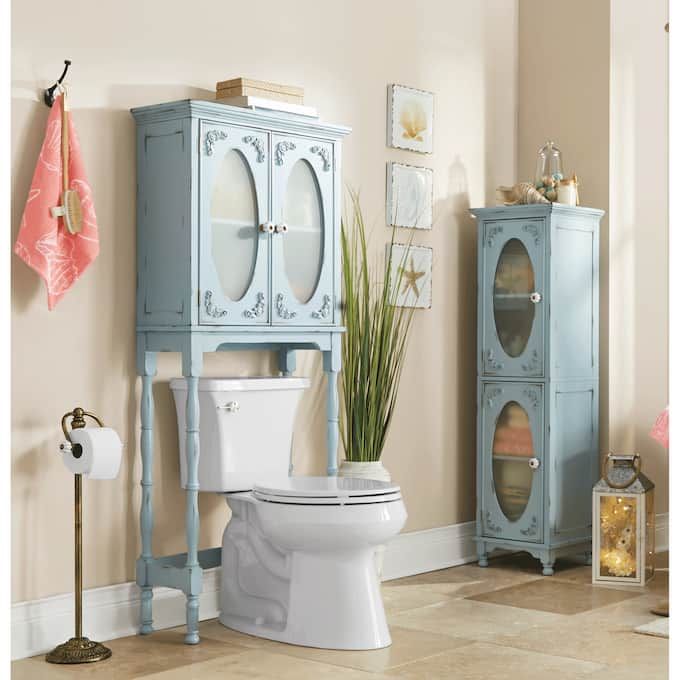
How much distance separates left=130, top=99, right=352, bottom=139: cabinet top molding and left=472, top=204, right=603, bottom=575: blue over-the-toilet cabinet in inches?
46.5

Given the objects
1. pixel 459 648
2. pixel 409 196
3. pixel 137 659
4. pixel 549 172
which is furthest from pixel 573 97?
pixel 137 659

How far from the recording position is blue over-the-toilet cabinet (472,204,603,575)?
4398 millimetres

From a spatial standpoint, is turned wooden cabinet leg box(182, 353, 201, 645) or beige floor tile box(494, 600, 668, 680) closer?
beige floor tile box(494, 600, 668, 680)

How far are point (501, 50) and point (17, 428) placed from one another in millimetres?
2939

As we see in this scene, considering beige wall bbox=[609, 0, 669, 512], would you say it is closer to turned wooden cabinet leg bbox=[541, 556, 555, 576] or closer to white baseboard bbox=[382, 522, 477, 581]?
turned wooden cabinet leg bbox=[541, 556, 555, 576]

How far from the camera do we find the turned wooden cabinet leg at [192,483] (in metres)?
3.27

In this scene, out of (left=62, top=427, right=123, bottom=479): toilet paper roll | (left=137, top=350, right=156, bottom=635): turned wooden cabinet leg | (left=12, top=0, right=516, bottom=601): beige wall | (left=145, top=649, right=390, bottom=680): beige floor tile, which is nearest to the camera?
(left=145, top=649, right=390, bottom=680): beige floor tile

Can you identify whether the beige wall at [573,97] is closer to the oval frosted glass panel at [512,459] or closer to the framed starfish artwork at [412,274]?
the oval frosted glass panel at [512,459]

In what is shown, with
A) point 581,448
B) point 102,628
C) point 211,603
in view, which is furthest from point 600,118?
point 102,628

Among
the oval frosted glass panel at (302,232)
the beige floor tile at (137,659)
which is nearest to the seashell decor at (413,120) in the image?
the oval frosted glass panel at (302,232)

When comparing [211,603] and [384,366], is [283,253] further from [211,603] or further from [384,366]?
[211,603]

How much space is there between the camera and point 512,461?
4508mm

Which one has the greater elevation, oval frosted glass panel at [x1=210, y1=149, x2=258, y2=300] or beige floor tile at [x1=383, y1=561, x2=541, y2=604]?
oval frosted glass panel at [x1=210, y1=149, x2=258, y2=300]

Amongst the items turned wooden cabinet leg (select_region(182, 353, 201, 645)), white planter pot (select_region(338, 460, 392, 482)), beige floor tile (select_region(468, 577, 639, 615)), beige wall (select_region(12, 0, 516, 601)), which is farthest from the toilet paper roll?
beige floor tile (select_region(468, 577, 639, 615))
